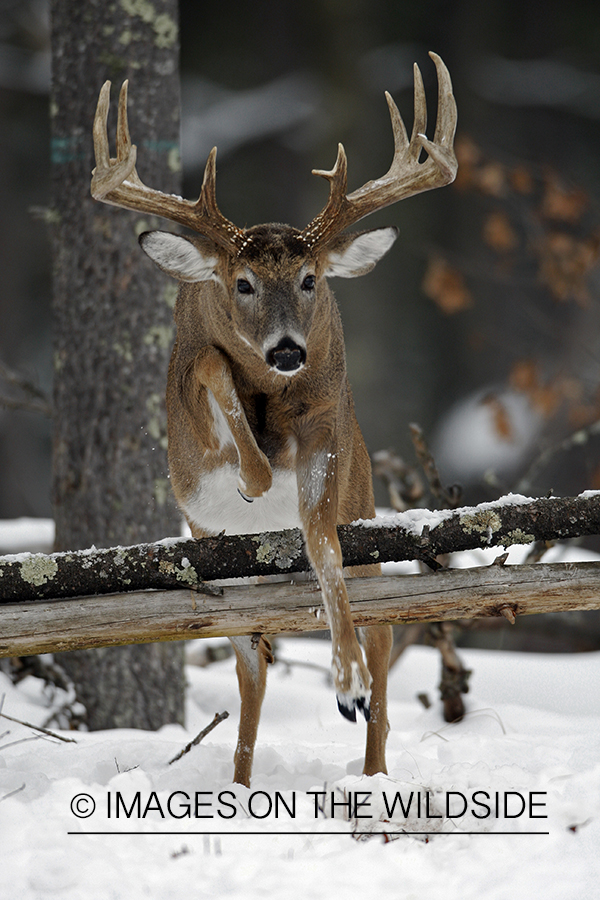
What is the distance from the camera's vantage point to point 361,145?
12141mm

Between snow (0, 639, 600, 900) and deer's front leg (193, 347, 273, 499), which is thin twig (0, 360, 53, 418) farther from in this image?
deer's front leg (193, 347, 273, 499)

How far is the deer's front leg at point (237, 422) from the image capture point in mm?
2951

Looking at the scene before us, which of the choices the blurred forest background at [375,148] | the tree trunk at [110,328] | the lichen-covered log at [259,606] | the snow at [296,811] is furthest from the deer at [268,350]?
the blurred forest background at [375,148]

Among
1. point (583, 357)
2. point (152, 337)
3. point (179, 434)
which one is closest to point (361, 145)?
point (583, 357)

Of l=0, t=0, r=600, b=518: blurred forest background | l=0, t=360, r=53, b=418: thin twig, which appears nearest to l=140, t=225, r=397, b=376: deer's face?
l=0, t=360, r=53, b=418: thin twig

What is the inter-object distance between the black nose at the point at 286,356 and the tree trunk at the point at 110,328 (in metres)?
1.28

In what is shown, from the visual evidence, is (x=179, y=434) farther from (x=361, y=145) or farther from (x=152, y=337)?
(x=361, y=145)

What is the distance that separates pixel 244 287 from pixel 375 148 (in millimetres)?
9857

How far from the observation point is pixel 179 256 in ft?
9.76

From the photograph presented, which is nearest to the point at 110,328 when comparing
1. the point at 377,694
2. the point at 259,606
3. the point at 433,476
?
the point at 433,476

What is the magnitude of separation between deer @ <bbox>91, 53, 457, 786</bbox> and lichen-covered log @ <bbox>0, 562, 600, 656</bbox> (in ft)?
0.44

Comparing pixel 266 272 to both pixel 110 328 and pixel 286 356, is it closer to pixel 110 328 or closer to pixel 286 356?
pixel 286 356

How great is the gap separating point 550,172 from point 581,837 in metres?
6.05

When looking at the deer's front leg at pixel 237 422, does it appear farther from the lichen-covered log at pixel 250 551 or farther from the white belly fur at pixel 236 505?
the lichen-covered log at pixel 250 551
